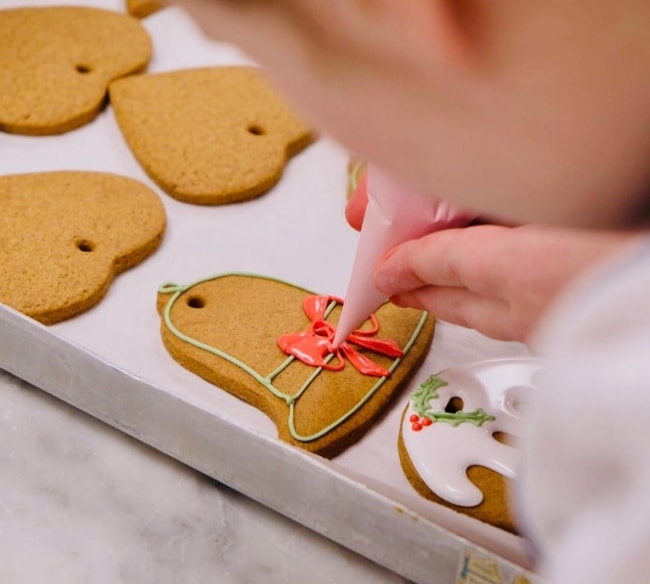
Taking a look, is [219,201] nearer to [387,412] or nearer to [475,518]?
[387,412]

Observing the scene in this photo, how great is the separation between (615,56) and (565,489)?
111 mm

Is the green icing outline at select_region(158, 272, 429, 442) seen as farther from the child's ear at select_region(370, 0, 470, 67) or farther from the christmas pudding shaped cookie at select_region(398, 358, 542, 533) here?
the child's ear at select_region(370, 0, 470, 67)

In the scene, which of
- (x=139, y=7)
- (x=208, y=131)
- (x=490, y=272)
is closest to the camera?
(x=490, y=272)

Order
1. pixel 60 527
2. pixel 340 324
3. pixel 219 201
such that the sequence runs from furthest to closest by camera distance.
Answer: pixel 219 201
pixel 340 324
pixel 60 527

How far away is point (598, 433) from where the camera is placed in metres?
0.23

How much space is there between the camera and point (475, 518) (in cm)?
62

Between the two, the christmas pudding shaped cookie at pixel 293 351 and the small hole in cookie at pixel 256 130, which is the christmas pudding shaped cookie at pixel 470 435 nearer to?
the christmas pudding shaped cookie at pixel 293 351

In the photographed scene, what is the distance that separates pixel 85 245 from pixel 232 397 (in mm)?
221

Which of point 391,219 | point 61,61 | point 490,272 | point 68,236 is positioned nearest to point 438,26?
point 490,272

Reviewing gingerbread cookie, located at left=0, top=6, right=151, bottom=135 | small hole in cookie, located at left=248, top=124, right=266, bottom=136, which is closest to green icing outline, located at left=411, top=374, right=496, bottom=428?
small hole in cookie, located at left=248, top=124, right=266, bottom=136

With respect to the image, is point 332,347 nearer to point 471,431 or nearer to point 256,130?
point 471,431

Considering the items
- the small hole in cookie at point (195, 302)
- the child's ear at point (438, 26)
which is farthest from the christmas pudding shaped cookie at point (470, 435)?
the child's ear at point (438, 26)

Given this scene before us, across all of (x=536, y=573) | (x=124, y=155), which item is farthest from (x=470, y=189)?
(x=124, y=155)

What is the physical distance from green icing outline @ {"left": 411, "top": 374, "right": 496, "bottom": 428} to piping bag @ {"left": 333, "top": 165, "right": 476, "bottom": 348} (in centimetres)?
9
